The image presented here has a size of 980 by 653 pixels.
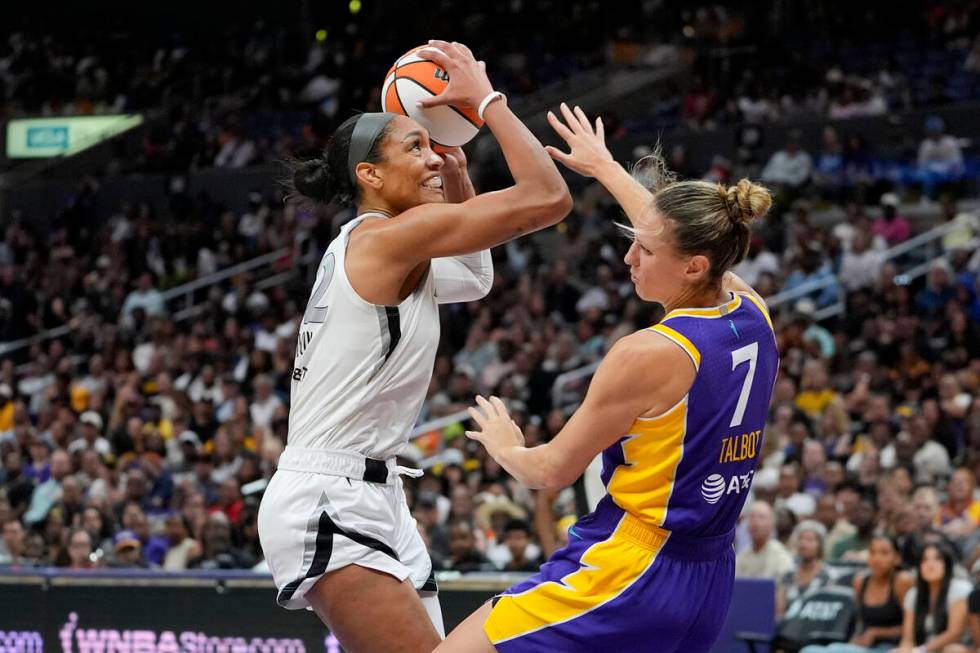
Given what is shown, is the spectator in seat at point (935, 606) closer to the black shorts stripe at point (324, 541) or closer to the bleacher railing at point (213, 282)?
the black shorts stripe at point (324, 541)

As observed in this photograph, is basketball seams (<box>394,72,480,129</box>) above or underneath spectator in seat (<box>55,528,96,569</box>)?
above

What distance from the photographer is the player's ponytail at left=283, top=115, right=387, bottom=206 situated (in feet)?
13.5

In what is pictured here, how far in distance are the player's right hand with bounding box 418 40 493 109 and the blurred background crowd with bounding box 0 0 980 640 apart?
5.00m

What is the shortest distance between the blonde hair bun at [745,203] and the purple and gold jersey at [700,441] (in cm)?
24

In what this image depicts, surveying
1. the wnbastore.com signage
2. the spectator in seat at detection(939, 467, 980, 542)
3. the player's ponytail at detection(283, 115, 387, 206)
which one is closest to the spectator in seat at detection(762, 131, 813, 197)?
the spectator in seat at detection(939, 467, 980, 542)

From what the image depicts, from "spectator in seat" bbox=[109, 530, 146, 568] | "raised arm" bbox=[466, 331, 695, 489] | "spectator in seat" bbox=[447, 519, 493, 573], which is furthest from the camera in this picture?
"spectator in seat" bbox=[109, 530, 146, 568]

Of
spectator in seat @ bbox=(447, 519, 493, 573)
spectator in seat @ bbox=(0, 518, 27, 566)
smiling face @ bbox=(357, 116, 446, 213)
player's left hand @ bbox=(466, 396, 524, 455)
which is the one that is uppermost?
smiling face @ bbox=(357, 116, 446, 213)

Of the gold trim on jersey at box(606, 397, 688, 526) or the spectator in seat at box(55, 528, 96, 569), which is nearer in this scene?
the gold trim on jersey at box(606, 397, 688, 526)

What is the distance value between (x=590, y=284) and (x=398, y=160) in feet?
39.0

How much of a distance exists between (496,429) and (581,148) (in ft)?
3.17

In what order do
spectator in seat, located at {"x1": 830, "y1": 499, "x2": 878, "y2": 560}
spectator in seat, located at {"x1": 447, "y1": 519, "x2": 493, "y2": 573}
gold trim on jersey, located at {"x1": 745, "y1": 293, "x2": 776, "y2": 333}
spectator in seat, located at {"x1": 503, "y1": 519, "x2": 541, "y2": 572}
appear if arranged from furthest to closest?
spectator in seat, located at {"x1": 447, "y1": 519, "x2": 493, "y2": 573}
spectator in seat, located at {"x1": 503, "y1": 519, "x2": 541, "y2": 572}
spectator in seat, located at {"x1": 830, "y1": 499, "x2": 878, "y2": 560}
gold trim on jersey, located at {"x1": 745, "y1": 293, "x2": 776, "y2": 333}

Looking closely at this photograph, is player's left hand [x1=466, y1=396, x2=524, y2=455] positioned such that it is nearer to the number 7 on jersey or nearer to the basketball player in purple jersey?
the basketball player in purple jersey

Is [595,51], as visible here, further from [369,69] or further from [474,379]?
[474,379]

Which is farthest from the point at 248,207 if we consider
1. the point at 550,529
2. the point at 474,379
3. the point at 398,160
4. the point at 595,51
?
the point at 398,160
